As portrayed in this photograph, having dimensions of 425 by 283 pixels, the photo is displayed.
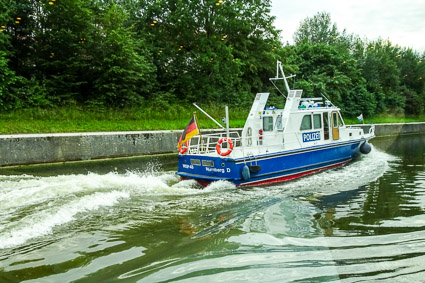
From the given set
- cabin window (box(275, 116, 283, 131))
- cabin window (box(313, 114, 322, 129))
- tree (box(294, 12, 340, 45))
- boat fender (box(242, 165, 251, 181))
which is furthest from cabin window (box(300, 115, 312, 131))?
tree (box(294, 12, 340, 45))

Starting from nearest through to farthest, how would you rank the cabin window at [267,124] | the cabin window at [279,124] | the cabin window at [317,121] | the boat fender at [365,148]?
the cabin window at [279,124]
the cabin window at [267,124]
the cabin window at [317,121]
the boat fender at [365,148]

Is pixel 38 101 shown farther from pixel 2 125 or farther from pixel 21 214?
pixel 21 214

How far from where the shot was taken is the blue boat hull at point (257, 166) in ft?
36.9

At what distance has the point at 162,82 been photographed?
28547 mm

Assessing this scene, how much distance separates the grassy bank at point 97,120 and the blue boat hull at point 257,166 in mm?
8777

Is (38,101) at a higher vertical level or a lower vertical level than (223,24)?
lower

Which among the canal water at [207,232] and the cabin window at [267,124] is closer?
the canal water at [207,232]

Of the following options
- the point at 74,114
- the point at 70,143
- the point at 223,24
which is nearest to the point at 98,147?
the point at 70,143

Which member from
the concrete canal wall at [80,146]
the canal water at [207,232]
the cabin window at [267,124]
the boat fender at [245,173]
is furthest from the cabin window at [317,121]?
the concrete canal wall at [80,146]

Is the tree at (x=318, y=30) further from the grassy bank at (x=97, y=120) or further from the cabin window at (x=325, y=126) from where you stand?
the cabin window at (x=325, y=126)

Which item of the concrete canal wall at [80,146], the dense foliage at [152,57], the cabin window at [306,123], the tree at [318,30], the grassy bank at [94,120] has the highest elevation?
the tree at [318,30]

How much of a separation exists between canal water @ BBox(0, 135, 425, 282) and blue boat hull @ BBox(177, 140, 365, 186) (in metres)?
0.38

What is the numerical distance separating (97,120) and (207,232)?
15073mm

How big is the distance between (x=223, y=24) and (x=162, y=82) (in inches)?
257
